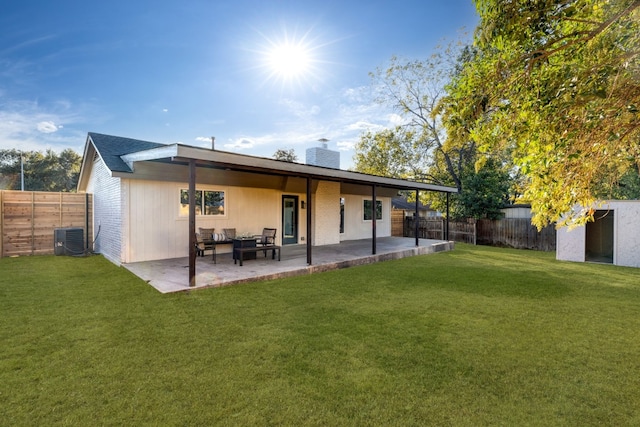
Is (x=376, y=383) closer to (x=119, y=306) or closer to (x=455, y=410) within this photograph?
(x=455, y=410)

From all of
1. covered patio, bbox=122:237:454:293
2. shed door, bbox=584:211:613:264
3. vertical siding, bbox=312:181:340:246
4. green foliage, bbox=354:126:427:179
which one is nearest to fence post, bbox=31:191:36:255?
covered patio, bbox=122:237:454:293

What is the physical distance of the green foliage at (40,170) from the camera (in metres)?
27.9

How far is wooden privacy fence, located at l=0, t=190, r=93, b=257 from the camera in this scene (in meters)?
9.26

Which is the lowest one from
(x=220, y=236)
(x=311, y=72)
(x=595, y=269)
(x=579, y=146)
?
(x=595, y=269)

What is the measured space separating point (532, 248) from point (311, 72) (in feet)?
39.7

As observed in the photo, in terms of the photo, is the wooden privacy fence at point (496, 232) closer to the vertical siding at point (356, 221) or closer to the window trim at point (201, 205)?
the vertical siding at point (356, 221)

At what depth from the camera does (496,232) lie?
1492cm

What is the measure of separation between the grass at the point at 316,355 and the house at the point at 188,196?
6.52 feet

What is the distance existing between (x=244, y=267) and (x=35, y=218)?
759 centimetres

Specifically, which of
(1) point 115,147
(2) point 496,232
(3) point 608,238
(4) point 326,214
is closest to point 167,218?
(1) point 115,147

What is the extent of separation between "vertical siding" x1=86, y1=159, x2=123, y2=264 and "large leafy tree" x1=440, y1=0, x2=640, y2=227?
28.4 feet

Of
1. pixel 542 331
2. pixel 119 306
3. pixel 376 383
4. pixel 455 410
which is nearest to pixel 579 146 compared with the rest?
pixel 542 331

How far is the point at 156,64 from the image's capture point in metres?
11.4

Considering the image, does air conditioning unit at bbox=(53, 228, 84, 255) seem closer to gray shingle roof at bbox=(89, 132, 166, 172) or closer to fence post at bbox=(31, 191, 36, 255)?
fence post at bbox=(31, 191, 36, 255)
